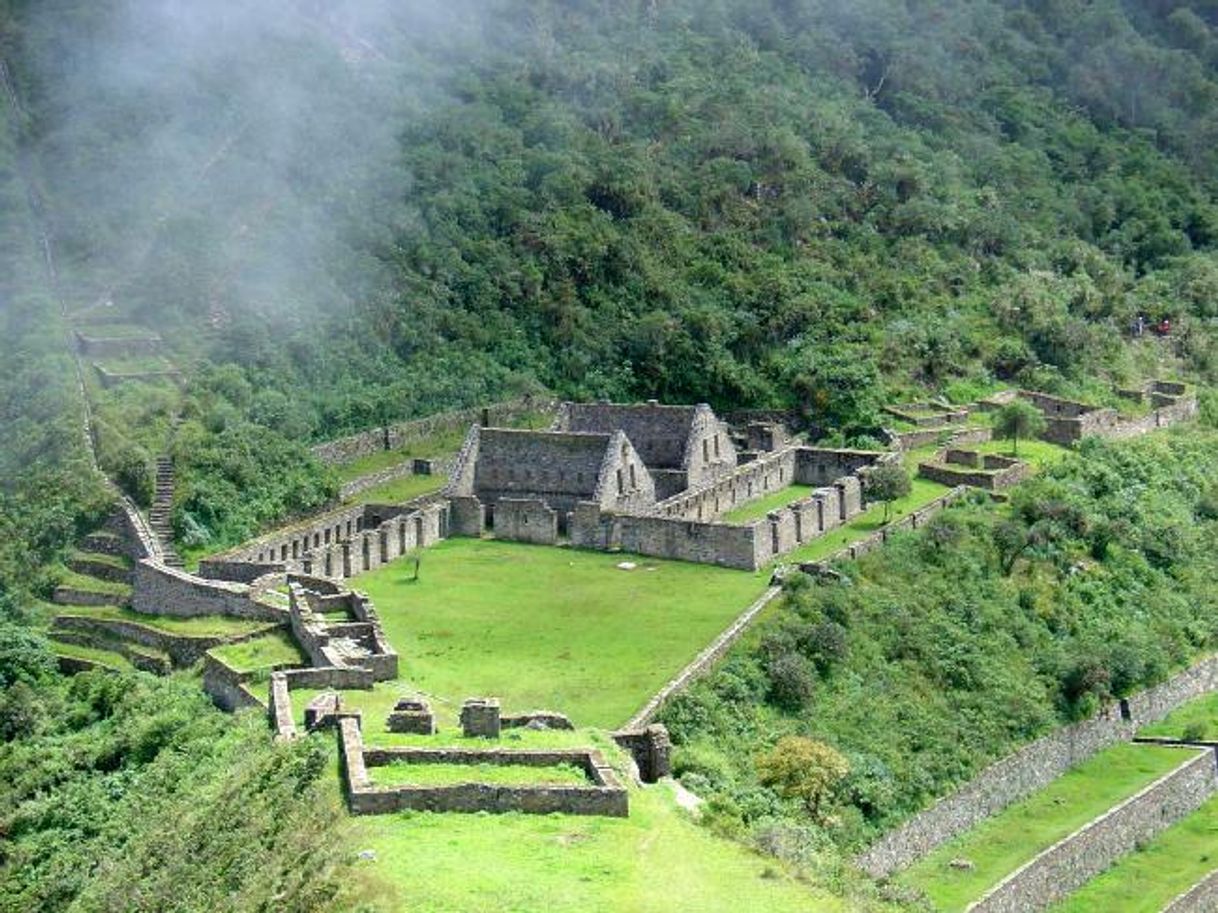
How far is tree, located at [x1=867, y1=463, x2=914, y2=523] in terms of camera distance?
77.5 metres

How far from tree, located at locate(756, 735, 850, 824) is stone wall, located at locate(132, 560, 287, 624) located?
14.9 meters

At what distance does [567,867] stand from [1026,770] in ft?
95.9

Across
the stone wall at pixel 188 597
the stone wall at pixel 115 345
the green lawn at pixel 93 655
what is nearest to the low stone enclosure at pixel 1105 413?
the stone wall at pixel 115 345

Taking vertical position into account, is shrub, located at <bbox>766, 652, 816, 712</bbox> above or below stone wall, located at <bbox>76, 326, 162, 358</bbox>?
below

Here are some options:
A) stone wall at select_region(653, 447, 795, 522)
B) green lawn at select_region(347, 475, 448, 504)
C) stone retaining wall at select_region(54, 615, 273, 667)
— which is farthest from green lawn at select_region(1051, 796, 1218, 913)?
green lawn at select_region(347, 475, 448, 504)

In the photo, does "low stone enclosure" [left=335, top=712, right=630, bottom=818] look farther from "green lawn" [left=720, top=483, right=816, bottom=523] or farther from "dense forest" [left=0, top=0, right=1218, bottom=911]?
"green lawn" [left=720, top=483, right=816, bottom=523]

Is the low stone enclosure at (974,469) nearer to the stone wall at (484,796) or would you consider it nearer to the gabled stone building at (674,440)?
the gabled stone building at (674,440)

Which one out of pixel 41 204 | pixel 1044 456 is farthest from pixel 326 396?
pixel 1044 456

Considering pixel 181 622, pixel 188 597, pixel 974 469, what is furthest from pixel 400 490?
pixel 974 469

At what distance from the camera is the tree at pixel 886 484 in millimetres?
77500

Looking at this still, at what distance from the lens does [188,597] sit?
219 feet

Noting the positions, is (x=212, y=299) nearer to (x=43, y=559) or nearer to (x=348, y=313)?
(x=348, y=313)

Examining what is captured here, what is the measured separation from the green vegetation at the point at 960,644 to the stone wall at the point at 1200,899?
6308 mm

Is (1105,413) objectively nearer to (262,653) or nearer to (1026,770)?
(1026,770)
